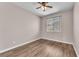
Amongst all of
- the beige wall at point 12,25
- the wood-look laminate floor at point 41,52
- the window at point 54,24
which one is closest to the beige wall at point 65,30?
the window at point 54,24

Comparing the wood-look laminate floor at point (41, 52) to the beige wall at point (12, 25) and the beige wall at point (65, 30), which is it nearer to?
the beige wall at point (12, 25)

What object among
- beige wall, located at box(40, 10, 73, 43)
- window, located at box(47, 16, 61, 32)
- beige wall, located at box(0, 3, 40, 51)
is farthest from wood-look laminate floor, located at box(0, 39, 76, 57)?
window, located at box(47, 16, 61, 32)

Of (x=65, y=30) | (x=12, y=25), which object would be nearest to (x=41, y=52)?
(x=12, y=25)

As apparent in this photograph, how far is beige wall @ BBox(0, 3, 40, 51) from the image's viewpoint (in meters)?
2.82

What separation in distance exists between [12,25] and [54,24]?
3306 mm

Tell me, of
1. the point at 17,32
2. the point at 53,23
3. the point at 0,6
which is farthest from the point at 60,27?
the point at 0,6

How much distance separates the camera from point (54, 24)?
5.44m

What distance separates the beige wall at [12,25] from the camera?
282 cm

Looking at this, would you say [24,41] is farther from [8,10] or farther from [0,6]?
[0,6]

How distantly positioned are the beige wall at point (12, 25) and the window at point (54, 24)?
2.10 m

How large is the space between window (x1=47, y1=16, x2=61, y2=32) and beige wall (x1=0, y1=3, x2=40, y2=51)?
210cm

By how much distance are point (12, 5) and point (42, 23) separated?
340cm

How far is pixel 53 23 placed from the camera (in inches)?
217

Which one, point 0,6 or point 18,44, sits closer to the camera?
point 0,6
